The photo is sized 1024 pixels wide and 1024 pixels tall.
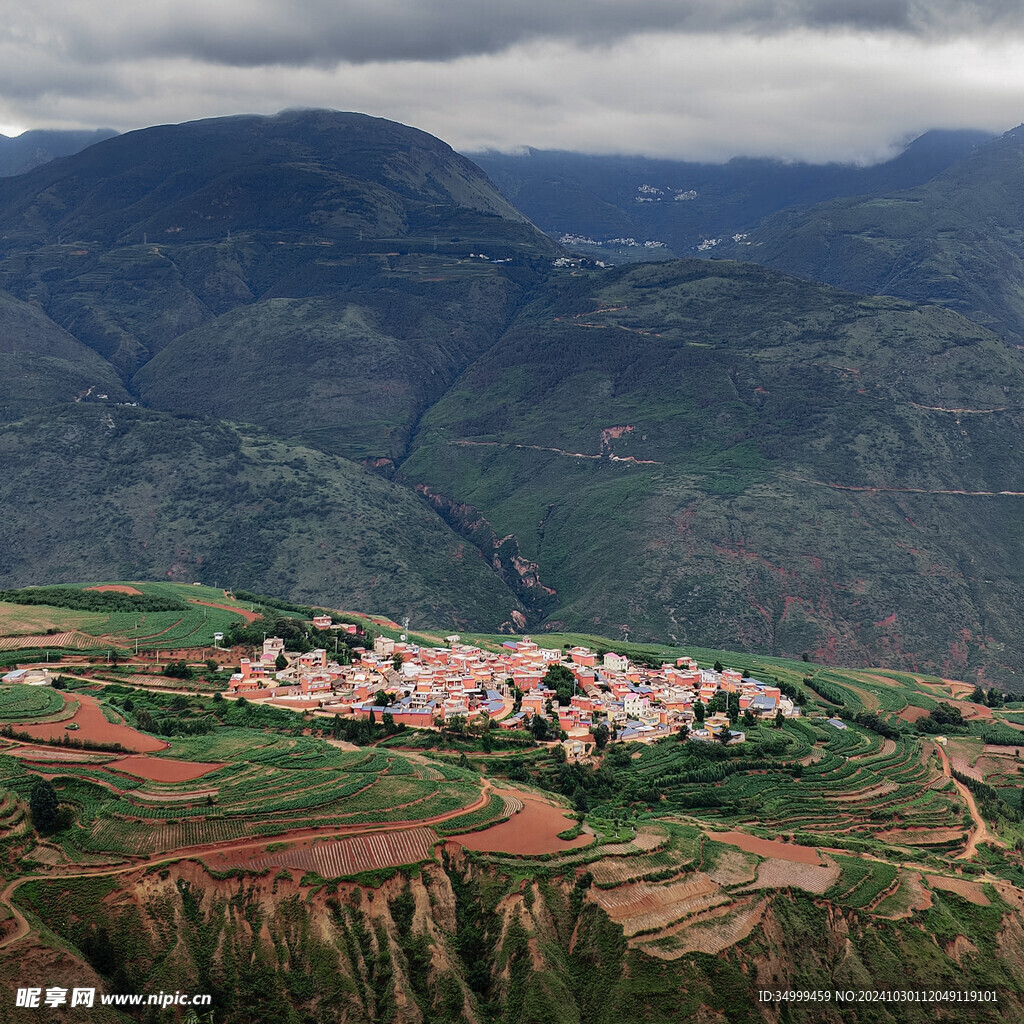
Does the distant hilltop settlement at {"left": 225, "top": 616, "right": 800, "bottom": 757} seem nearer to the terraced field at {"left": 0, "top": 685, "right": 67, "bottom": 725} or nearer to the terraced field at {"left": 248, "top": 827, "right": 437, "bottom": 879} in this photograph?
the terraced field at {"left": 0, "top": 685, "right": 67, "bottom": 725}

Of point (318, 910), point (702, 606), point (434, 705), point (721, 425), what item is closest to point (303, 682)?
point (434, 705)

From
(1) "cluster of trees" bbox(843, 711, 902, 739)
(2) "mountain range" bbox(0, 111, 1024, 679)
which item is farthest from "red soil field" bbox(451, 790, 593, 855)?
(2) "mountain range" bbox(0, 111, 1024, 679)

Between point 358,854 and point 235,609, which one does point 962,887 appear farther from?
point 235,609

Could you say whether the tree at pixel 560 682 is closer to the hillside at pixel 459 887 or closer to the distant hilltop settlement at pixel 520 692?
the distant hilltop settlement at pixel 520 692

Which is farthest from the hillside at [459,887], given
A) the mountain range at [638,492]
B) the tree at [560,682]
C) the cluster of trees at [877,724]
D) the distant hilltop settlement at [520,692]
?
the mountain range at [638,492]

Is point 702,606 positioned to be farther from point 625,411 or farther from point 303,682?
point 303,682
